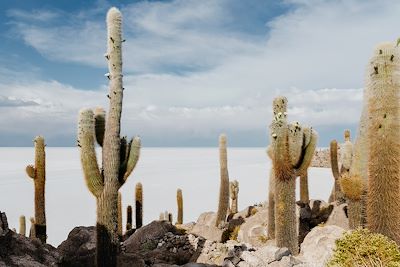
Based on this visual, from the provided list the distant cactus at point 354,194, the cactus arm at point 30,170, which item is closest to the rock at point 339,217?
the distant cactus at point 354,194

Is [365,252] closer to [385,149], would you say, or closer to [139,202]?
[385,149]

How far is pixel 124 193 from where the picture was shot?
40.2 m

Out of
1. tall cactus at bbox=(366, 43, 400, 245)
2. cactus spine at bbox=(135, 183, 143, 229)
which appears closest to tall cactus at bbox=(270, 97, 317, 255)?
tall cactus at bbox=(366, 43, 400, 245)

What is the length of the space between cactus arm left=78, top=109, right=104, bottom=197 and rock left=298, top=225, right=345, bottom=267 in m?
5.41

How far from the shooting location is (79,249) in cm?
1141

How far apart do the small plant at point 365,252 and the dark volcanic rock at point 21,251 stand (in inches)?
227

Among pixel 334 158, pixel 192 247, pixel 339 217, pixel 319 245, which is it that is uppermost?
pixel 334 158

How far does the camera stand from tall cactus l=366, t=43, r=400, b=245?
9.68 m

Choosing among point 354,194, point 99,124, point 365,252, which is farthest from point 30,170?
point 365,252

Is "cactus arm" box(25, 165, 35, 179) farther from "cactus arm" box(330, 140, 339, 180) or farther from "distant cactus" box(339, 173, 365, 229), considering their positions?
"cactus arm" box(330, 140, 339, 180)

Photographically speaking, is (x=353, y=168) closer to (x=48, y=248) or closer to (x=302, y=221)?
(x=302, y=221)

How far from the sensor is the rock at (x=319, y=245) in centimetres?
1121

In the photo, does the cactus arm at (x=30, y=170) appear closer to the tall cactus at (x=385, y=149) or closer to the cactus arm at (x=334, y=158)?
the tall cactus at (x=385, y=149)

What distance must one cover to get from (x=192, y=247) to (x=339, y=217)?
5.23 meters
